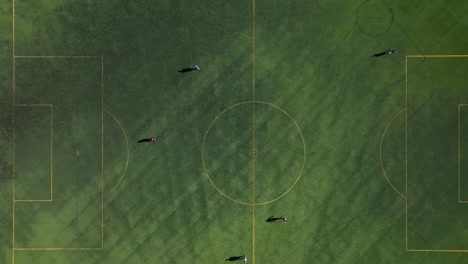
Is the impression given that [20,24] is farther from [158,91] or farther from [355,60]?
[355,60]

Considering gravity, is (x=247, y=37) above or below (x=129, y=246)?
above

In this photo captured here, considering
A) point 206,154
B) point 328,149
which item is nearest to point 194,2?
point 206,154

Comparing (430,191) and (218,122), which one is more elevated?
(218,122)

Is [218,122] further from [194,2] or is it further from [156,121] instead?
[194,2]

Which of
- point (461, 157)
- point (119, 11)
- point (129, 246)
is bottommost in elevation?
point (129, 246)

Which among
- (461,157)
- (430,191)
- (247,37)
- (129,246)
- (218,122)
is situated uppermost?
(247,37)

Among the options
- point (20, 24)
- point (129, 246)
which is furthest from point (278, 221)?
point (20, 24)
